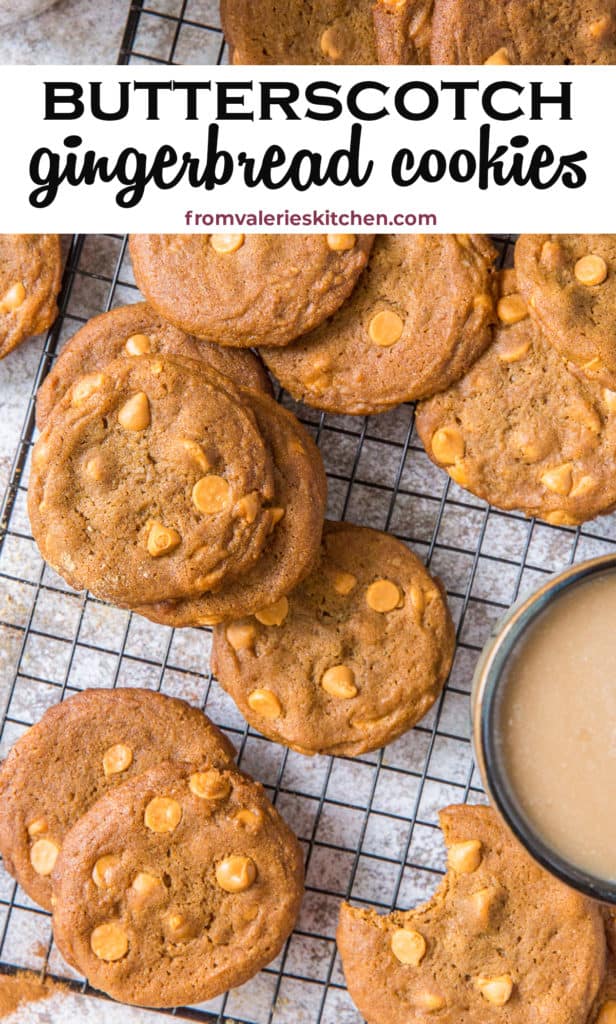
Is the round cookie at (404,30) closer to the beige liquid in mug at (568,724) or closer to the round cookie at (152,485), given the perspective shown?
the round cookie at (152,485)

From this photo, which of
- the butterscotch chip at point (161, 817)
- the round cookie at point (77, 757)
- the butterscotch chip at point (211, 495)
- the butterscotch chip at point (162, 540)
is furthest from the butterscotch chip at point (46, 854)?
the butterscotch chip at point (211, 495)

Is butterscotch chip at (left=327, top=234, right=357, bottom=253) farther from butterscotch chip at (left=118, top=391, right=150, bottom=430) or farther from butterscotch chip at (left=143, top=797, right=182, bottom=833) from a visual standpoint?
butterscotch chip at (left=143, top=797, right=182, bottom=833)

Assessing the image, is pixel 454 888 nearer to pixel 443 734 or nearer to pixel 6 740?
pixel 443 734

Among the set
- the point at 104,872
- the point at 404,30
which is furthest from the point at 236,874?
the point at 404,30

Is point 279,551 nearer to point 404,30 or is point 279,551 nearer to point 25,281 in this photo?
point 25,281

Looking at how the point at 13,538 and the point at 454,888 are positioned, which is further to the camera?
the point at 13,538

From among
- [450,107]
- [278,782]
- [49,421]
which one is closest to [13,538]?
[49,421]
